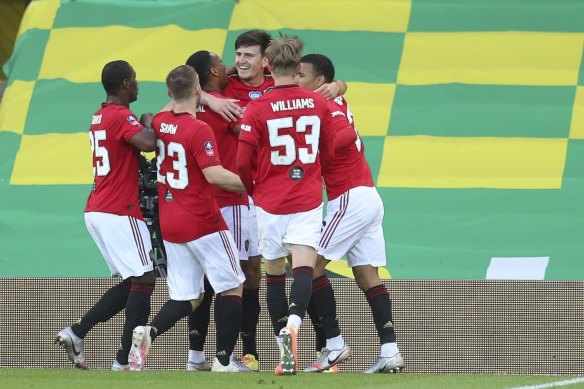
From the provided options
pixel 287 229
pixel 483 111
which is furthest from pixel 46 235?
pixel 287 229

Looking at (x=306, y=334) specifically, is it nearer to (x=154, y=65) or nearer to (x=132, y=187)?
(x=132, y=187)

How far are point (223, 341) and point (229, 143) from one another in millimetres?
1195

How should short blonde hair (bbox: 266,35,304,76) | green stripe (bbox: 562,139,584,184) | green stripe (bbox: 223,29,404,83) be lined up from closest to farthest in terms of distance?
short blonde hair (bbox: 266,35,304,76) → green stripe (bbox: 562,139,584,184) → green stripe (bbox: 223,29,404,83)

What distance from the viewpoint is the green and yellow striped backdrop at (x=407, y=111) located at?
9.90 meters

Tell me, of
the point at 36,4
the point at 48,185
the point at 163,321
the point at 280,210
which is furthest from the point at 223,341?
the point at 36,4

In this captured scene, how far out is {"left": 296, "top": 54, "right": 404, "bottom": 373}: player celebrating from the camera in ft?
23.8

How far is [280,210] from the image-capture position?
263 inches

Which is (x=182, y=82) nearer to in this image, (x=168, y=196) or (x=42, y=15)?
(x=168, y=196)

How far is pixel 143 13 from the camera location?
11.3m

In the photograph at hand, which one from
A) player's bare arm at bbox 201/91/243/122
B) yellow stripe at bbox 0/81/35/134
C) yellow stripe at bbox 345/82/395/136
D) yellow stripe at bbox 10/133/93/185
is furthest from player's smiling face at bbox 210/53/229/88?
yellow stripe at bbox 0/81/35/134

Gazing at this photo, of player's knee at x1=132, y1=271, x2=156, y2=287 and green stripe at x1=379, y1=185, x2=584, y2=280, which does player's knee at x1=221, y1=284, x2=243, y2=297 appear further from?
green stripe at x1=379, y1=185, x2=584, y2=280

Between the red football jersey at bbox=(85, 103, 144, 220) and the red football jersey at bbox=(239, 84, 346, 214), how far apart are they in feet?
2.74

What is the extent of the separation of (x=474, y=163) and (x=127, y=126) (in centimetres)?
397

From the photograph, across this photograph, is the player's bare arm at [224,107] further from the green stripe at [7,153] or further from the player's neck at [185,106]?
the green stripe at [7,153]
